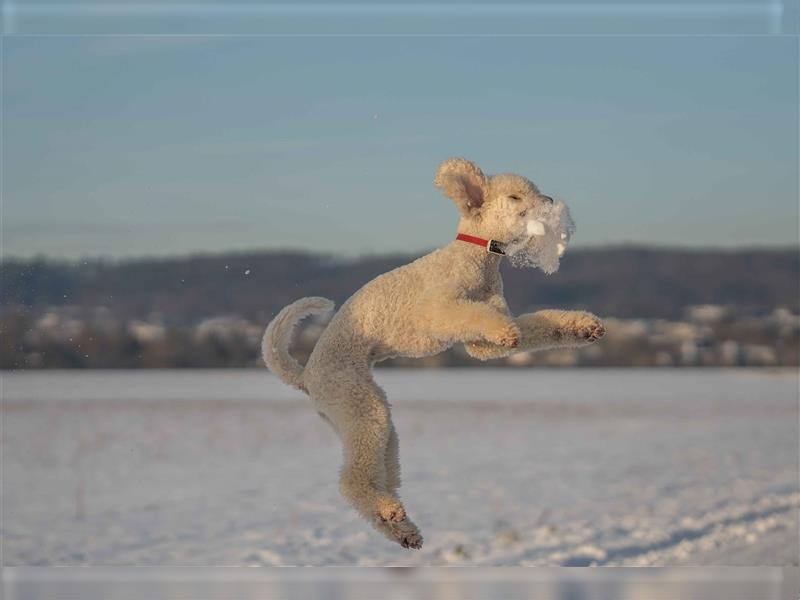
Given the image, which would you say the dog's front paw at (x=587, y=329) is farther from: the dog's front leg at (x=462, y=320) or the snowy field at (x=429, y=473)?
the snowy field at (x=429, y=473)

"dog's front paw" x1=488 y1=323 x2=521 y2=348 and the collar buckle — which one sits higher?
the collar buckle

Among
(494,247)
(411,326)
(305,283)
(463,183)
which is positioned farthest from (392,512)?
(305,283)

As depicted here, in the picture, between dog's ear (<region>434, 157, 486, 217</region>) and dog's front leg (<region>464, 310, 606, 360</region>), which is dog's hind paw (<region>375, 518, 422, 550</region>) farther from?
dog's ear (<region>434, 157, 486, 217</region>)

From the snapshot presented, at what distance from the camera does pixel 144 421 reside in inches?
450

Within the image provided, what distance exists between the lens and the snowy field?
21.7 ft

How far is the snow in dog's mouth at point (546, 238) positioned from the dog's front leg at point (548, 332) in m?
0.11

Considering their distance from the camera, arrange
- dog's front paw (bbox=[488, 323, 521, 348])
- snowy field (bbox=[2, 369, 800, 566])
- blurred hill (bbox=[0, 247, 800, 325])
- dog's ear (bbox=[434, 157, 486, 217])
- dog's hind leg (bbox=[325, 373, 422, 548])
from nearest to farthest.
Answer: dog's front paw (bbox=[488, 323, 521, 348]) < dog's hind leg (bbox=[325, 373, 422, 548]) < dog's ear (bbox=[434, 157, 486, 217]) < blurred hill (bbox=[0, 247, 800, 325]) < snowy field (bbox=[2, 369, 800, 566])

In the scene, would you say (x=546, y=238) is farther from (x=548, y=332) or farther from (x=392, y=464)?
(x=392, y=464)

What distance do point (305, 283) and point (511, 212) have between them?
166 centimetres

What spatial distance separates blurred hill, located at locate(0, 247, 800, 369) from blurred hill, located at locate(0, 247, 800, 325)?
0.04 feet

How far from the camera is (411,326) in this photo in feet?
8.22

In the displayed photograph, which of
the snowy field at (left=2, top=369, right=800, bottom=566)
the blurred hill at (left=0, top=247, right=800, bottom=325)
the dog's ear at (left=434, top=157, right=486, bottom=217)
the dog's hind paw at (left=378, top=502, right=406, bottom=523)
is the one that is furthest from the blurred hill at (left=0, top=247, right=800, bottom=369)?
the snowy field at (left=2, top=369, right=800, bottom=566)

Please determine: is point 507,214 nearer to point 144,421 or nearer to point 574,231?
point 574,231

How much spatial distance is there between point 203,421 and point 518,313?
9527 millimetres
